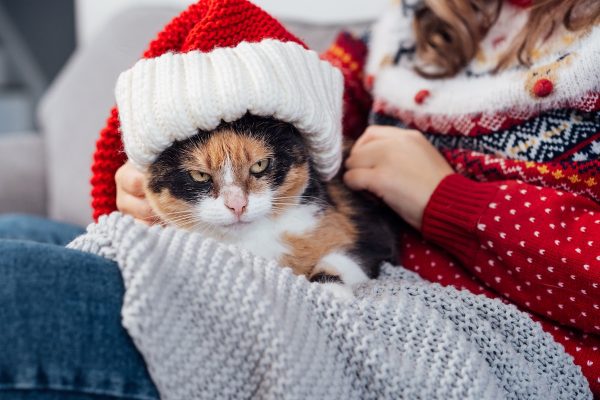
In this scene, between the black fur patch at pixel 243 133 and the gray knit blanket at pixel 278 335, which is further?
the black fur patch at pixel 243 133

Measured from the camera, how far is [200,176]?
0.67 meters

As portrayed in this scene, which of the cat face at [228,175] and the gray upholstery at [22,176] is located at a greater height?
the cat face at [228,175]

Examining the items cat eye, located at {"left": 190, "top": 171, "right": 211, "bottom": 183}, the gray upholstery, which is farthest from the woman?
the gray upholstery

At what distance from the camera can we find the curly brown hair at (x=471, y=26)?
80 centimetres

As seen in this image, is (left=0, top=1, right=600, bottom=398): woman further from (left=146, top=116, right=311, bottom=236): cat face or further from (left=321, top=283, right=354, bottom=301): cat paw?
(left=321, top=283, right=354, bottom=301): cat paw

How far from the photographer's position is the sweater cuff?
30.4 inches

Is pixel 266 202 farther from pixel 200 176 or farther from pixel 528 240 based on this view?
pixel 528 240

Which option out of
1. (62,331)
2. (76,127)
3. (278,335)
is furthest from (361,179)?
(76,127)

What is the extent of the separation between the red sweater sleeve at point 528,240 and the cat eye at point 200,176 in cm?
32

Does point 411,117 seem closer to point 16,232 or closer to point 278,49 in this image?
point 278,49

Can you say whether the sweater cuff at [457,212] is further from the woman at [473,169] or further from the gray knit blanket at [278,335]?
the gray knit blanket at [278,335]

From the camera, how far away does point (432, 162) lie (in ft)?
2.74

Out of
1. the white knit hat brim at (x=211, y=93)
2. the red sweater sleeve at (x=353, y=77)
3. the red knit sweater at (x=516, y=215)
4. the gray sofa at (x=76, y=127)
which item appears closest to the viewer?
the white knit hat brim at (x=211, y=93)

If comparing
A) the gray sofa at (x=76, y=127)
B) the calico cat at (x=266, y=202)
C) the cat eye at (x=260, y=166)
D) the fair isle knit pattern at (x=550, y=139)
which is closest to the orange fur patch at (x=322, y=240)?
the calico cat at (x=266, y=202)
